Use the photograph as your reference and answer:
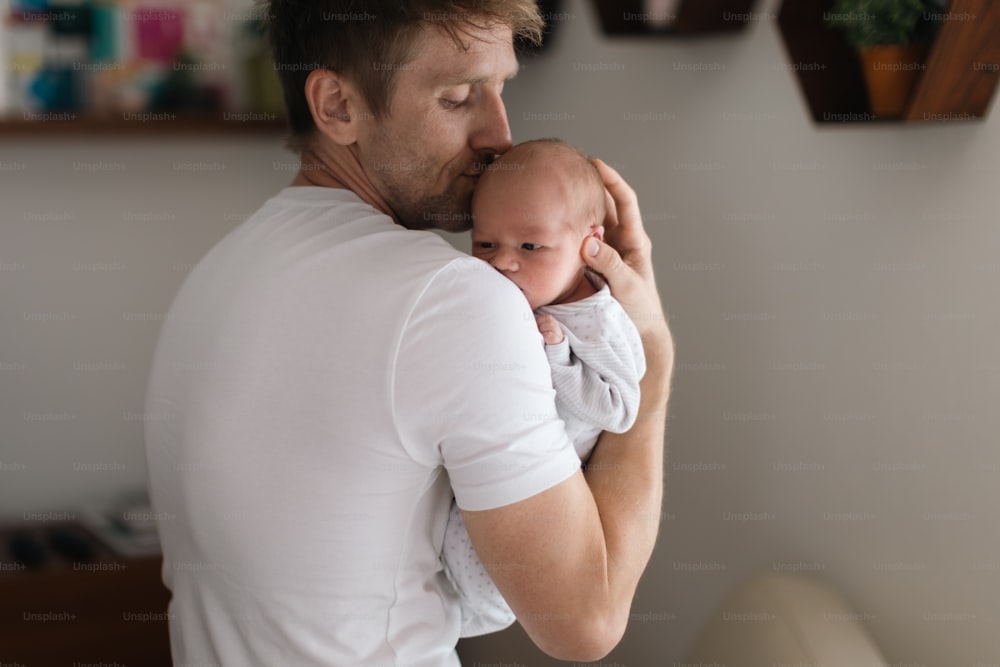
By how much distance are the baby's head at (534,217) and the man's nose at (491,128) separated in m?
0.03

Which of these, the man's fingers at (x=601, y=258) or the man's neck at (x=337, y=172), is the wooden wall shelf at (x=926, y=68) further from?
the man's neck at (x=337, y=172)

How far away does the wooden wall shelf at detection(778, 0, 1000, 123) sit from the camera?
4.18ft

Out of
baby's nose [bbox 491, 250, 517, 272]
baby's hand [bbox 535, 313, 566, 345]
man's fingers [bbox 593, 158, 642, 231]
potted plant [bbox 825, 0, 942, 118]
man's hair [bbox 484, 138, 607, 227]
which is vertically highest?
potted plant [bbox 825, 0, 942, 118]

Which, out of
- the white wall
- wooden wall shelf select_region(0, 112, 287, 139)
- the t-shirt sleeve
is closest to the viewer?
the t-shirt sleeve

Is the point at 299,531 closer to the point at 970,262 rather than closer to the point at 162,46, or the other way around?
the point at 970,262

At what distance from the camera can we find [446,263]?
0.92 metres

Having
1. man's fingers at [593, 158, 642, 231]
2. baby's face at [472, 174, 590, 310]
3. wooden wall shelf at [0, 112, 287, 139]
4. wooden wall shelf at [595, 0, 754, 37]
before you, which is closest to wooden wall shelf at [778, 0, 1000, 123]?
wooden wall shelf at [595, 0, 754, 37]

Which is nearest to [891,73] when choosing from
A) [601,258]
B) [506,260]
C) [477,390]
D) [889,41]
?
[889,41]

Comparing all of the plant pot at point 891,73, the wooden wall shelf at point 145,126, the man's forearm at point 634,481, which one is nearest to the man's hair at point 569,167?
the man's forearm at point 634,481

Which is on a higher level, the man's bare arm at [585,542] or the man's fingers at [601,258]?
the man's fingers at [601,258]

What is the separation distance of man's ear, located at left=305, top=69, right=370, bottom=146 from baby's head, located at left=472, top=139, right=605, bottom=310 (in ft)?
0.66

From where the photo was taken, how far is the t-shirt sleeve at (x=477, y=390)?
89 cm

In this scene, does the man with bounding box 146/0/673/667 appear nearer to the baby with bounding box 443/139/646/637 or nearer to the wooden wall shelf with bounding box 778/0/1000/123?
the baby with bounding box 443/139/646/637

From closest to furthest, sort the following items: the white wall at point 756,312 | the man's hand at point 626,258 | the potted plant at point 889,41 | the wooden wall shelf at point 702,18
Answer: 1. the man's hand at point 626,258
2. the potted plant at point 889,41
3. the white wall at point 756,312
4. the wooden wall shelf at point 702,18
